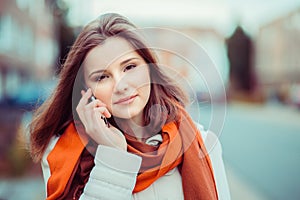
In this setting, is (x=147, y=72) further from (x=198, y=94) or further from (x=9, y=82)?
(x=9, y=82)

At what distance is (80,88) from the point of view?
0.83 meters

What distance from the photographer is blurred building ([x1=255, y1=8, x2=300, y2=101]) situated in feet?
51.7

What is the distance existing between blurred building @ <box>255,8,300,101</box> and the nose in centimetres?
1389

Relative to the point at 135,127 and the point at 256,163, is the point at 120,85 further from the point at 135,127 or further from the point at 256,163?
the point at 256,163

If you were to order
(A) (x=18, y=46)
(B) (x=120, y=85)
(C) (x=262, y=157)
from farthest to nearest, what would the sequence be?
(A) (x=18, y=46) < (C) (x=262, y=157) < (B) (x=120, y=85)

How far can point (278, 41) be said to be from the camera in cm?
1919

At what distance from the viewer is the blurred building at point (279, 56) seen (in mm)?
15766

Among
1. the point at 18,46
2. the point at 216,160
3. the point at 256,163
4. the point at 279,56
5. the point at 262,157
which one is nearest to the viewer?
the point at 216,160

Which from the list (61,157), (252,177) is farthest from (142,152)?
(252,177)

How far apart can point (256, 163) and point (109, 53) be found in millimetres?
5523

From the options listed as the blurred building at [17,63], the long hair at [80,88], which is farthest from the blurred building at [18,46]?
the long hair at [80,88]

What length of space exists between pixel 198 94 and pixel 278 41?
1913 centimetres

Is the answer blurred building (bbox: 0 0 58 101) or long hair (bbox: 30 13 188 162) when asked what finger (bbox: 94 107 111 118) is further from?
blurred building (bbox: 0 0 58 101)

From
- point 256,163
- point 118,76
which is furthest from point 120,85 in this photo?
point 256,163
